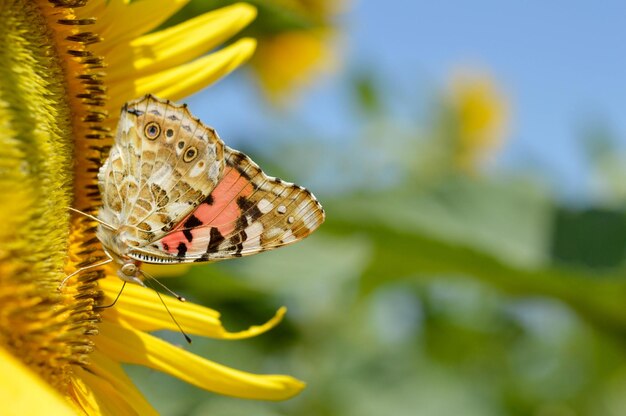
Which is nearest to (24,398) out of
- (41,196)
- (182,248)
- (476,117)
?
(41,196)

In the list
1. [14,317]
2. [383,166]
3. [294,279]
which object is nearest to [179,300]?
[14,317]

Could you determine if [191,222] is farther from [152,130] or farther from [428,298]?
[428,298]

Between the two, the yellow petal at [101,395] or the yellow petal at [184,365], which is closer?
the yellow petal at [101,395]

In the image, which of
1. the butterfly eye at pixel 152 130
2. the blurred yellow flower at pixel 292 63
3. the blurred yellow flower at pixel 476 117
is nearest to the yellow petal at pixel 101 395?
the butterfly eye at pixel 152 130

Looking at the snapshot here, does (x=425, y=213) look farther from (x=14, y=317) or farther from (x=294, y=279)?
(x=14, y=317)

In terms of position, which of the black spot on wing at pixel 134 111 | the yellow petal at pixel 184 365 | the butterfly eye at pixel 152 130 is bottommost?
the yellow petal at pixel 184 365

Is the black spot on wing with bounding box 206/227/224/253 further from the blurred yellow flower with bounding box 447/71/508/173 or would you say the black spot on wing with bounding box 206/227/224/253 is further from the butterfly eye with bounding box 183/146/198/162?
the blurred yellow flower with bounding box 447/71/508/173

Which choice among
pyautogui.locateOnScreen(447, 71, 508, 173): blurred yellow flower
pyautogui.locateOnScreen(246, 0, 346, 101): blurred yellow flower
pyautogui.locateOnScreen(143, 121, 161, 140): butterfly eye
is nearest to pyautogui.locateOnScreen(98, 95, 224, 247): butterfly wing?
pyautogui.locateOnScreen(143, 121, 161, 140): butterfly eye

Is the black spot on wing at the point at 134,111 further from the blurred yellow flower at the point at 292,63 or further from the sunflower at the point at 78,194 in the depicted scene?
the blurred yellow flower at the point at 292,63
